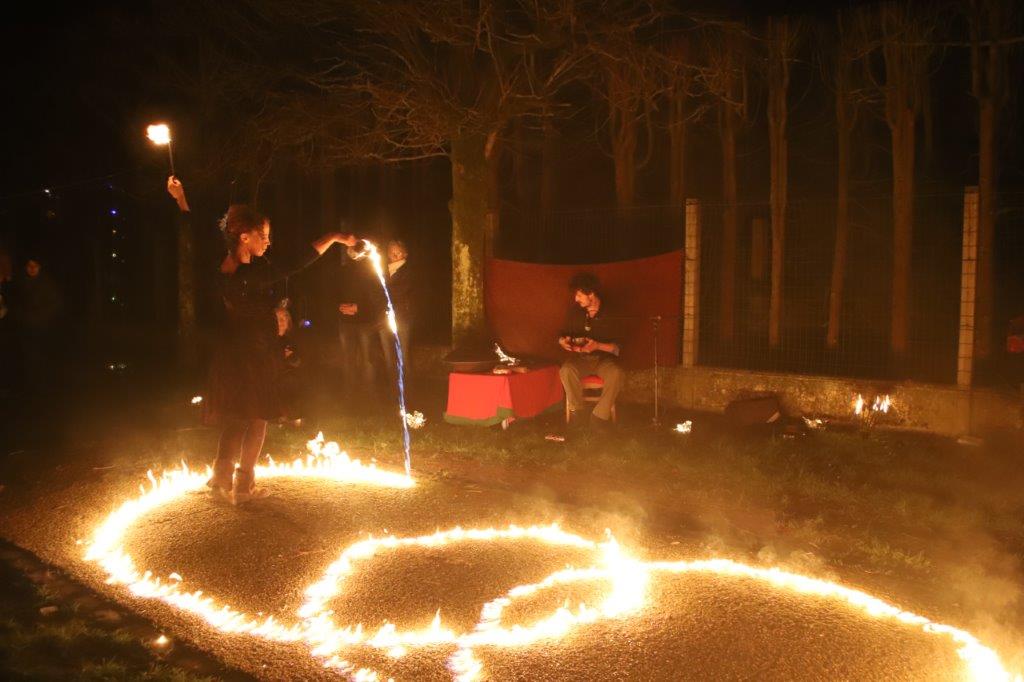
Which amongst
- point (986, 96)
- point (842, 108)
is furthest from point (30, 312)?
point (986, 96)

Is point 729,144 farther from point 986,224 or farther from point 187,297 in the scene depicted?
point 187,297

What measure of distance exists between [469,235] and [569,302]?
1.95 m

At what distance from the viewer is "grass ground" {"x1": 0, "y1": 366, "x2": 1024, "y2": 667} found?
543 cm

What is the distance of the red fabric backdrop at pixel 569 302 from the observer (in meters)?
11.2

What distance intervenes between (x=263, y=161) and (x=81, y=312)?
18.3m

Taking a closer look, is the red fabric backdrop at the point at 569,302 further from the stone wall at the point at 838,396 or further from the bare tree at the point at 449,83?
the stone wall at the point at 838,396

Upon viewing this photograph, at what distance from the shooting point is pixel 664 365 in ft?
37.0

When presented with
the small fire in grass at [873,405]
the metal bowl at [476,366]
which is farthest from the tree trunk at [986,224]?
the metal bowl at [476,366]

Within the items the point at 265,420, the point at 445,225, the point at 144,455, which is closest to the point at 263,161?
the point at 445,225

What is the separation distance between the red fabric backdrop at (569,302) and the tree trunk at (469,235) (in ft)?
0.90

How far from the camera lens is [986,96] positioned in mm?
11000

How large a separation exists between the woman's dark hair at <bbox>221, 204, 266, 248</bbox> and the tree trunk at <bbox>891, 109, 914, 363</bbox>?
807cm

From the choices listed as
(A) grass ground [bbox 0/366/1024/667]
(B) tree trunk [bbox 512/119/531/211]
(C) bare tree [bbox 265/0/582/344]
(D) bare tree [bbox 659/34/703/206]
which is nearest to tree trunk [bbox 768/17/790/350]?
(D) bare tree [bbox 659/34/703/206]

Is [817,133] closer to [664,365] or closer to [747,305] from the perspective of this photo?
[747,305]
